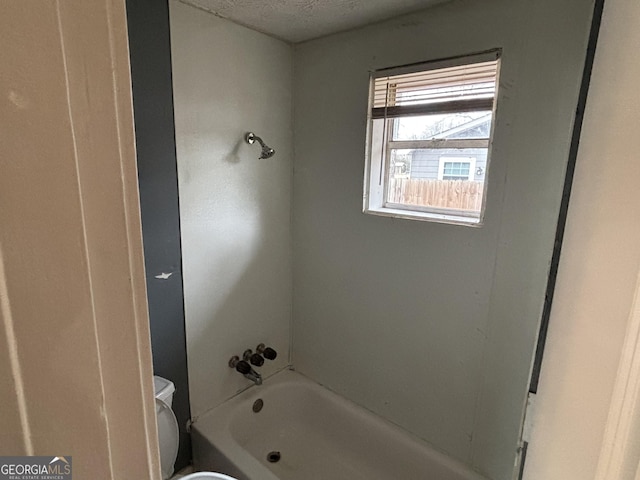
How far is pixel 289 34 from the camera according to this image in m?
1.79

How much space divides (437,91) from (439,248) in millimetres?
711

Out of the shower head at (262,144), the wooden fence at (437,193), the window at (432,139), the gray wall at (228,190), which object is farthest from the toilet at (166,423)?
the wooden fence at (437,193)

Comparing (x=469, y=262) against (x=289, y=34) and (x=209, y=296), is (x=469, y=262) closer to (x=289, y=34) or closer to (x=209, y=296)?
(x=209, y=296)

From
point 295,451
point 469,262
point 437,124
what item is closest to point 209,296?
point 295,451

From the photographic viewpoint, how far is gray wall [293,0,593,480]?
1.27m

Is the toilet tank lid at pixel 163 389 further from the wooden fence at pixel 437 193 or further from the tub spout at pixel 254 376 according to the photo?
the wooden fence at pixel 437 193

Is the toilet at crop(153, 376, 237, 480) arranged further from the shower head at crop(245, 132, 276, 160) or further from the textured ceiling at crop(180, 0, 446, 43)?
the textured ceiling at crop(180, 0, 446, 43)

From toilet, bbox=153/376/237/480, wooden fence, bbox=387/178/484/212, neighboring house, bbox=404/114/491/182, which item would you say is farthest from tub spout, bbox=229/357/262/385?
neighboring house, bbox=404/114/491/182

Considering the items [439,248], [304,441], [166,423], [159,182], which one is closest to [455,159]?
[439,248]

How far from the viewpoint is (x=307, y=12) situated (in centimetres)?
154

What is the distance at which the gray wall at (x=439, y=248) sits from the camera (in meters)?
1.27

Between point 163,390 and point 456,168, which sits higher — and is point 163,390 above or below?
below

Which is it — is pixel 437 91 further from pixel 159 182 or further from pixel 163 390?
pixel 163 390

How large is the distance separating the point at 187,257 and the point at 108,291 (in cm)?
143
